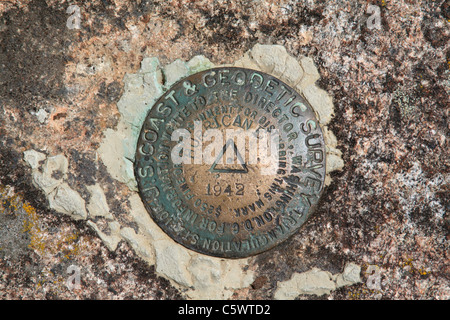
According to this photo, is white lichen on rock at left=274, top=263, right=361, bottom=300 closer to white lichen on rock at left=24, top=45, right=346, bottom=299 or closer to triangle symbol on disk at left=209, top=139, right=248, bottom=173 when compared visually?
white lichen on rock at left=24, top=45, right=346, bottom=299

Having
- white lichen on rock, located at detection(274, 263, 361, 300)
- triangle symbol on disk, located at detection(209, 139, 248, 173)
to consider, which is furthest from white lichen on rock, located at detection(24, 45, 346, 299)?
triangle symbol on disk, located at detection(209, 139, 248, 173)

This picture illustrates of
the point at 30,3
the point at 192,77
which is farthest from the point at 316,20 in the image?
the point at 30,3

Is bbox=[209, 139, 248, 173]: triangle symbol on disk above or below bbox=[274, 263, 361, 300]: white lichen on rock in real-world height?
above

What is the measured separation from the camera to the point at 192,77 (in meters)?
1.75

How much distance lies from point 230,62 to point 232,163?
468 mm

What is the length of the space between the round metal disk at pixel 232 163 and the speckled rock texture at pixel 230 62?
0.11 metres

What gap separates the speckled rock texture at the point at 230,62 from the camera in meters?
1.72

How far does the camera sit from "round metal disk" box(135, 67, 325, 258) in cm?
168

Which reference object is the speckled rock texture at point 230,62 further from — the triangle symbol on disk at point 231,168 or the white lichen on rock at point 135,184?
the triangle symbol on disk at point 231,168

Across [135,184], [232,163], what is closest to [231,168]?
[232,163]

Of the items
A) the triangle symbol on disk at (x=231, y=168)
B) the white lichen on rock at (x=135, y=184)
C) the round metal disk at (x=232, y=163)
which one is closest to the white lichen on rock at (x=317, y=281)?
the white lichen on rock at (x=135, y=184)

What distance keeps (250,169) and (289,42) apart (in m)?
0.60

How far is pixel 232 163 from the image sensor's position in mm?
1683

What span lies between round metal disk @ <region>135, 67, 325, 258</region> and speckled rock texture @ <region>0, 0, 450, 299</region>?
11cm
